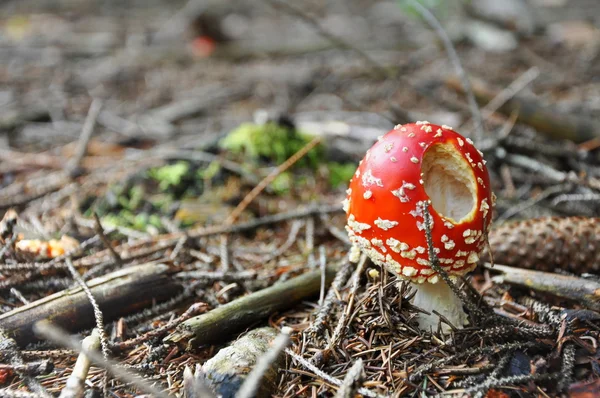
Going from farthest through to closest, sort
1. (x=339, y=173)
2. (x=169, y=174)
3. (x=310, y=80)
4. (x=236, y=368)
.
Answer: (x=310, y=80)
(x=339, y=173)
(x=169, y=174)
(x=236, y=368)

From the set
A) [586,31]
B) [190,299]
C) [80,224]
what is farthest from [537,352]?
[586,31]

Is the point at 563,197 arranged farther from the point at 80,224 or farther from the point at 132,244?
the point at 80,224

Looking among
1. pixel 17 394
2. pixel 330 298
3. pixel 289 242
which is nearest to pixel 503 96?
pixel 289 242

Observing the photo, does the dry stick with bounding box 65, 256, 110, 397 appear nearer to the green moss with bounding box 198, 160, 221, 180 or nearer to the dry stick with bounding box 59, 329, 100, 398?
the dry stick with bounding box 59, 329, 100, 398

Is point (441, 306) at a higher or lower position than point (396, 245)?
lower

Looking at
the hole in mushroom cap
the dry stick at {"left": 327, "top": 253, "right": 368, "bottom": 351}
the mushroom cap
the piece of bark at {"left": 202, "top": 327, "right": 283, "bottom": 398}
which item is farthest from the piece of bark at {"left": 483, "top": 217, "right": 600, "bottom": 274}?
the piece of bark at {"left": 202, "top": 327, "right": 283, "bottom": 398}

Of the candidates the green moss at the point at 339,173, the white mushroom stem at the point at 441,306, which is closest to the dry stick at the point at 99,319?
the white mushroom stem at the point at 441,306

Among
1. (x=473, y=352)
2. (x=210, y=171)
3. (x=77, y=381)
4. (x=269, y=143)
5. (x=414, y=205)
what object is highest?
(x=414, y=205)

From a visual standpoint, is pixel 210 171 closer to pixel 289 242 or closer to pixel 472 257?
pixel 289 242
